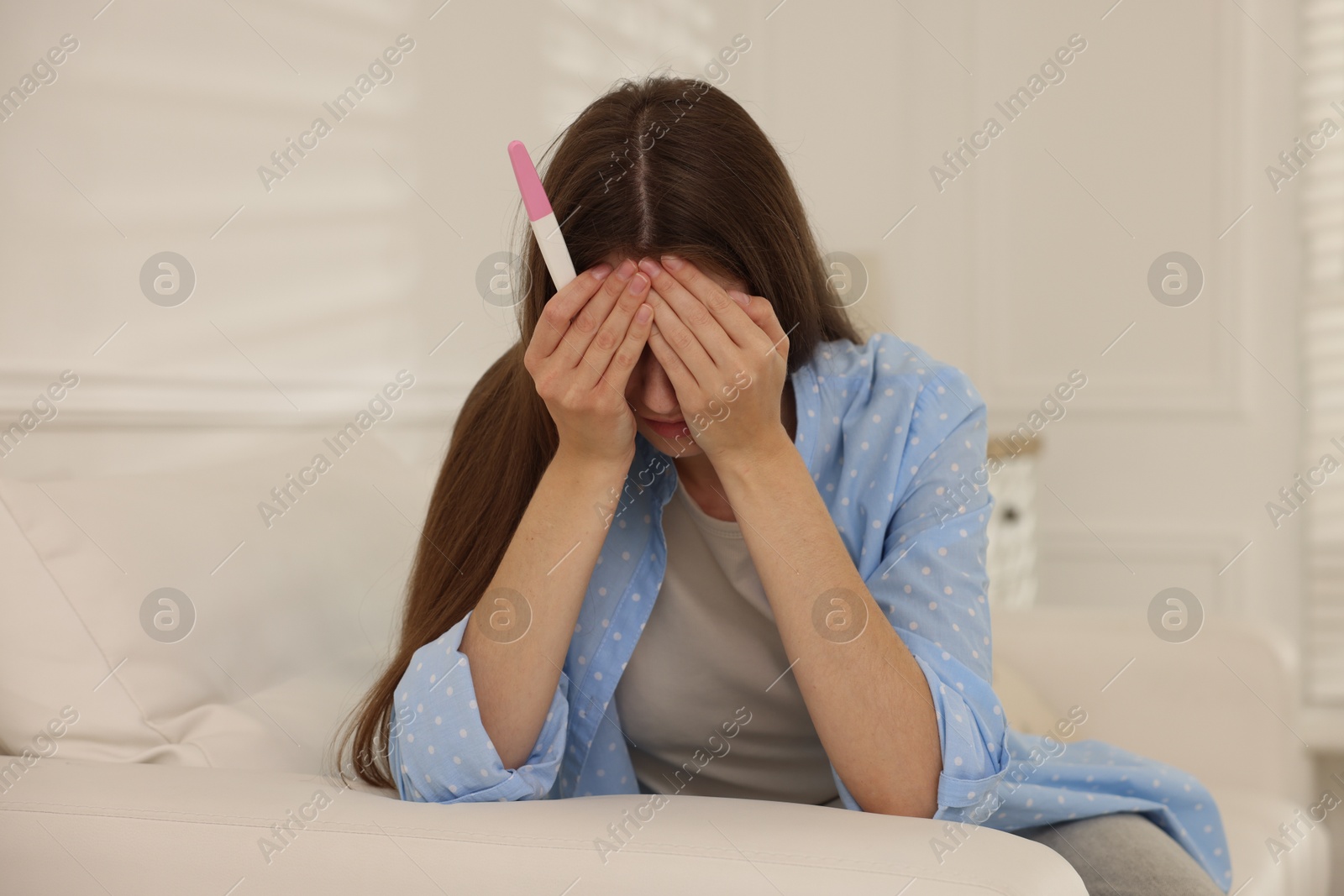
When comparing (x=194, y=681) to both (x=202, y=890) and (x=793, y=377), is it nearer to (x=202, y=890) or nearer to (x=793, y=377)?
(x=202, y=890)

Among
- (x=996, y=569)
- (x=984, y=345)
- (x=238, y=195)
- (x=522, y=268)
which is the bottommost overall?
(x=996, y=569)

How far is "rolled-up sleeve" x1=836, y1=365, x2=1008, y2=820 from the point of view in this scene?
2.64 feet

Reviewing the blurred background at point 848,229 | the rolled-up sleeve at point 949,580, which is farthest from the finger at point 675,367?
the blurred background at point 848,229

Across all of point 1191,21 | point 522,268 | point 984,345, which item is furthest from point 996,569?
point 522,268

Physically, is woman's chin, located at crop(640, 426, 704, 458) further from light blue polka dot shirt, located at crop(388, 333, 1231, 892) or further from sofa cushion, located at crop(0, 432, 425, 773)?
sofa cushion, located at crop(0, 432, 425, 773)

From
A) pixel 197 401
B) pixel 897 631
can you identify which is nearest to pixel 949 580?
pixel 897 631

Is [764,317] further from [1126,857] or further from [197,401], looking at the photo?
[197,401]

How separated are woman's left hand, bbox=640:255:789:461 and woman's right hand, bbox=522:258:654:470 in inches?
0.7

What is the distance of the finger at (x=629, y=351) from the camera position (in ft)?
2.72

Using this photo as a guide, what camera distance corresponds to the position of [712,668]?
3.27 ft

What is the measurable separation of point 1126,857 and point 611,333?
633 mm

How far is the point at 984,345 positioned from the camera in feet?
9.32

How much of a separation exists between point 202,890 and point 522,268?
59 centimetres

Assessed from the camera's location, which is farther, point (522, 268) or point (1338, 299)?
point (1338, 299)
